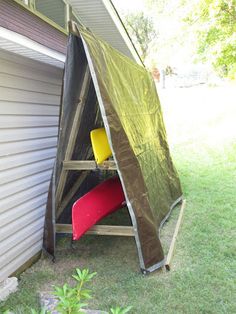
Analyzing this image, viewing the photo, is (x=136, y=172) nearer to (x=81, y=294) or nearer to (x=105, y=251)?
(x=105, y=251)

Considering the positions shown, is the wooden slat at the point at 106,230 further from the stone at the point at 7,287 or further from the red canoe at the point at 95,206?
the stone at the point at 7,287

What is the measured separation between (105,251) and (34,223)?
1003 millimetres

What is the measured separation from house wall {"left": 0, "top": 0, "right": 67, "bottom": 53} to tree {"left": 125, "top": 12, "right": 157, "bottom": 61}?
24296 millimetres

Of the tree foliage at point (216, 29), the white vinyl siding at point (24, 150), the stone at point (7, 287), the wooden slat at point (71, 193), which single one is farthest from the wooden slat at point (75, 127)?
the tree foliage at point (216, 29)

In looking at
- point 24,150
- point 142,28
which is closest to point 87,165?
point 24,150

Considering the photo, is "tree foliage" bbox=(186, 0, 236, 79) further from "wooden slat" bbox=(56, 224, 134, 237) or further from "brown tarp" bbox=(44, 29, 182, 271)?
"wooden slat" bbox=(56, 224, 134, 237)

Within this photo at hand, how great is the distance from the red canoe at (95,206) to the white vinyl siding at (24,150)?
633mm

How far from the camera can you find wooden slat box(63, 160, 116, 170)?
12.5 ft

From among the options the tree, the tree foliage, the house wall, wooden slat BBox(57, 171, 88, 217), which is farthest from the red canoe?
the tree

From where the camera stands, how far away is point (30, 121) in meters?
4.18

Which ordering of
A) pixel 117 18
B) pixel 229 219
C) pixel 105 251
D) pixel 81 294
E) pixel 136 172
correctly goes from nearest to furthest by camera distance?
pixel 81 294 < pixel 136 172 < pixel 105 251 < pixel 229 219 < pixel 117 18

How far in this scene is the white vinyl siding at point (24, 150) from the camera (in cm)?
364

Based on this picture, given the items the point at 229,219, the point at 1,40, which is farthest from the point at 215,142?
the point at 1,40

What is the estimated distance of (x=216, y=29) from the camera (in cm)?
997
